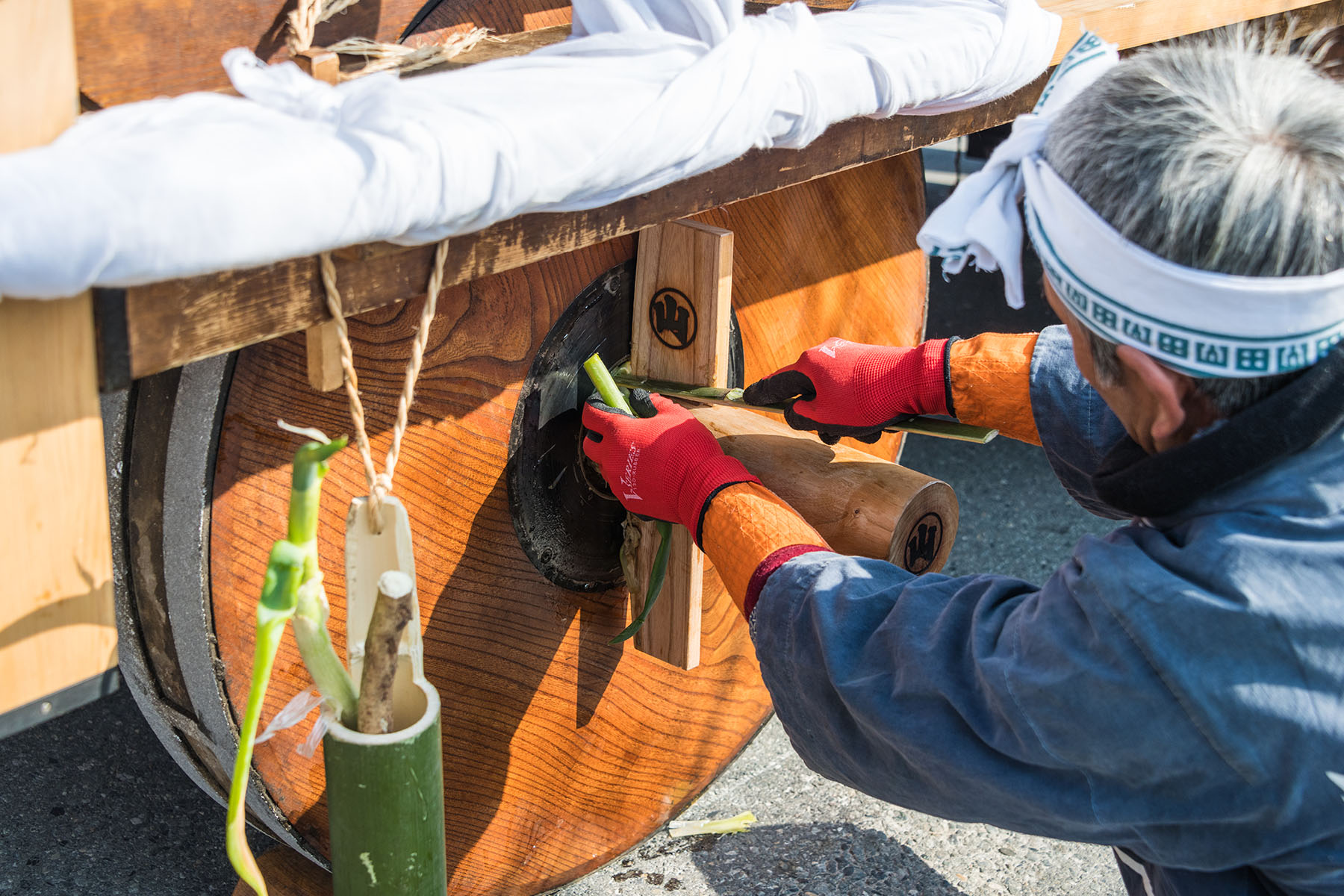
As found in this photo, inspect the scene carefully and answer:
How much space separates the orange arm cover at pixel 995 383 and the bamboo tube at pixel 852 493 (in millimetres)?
187

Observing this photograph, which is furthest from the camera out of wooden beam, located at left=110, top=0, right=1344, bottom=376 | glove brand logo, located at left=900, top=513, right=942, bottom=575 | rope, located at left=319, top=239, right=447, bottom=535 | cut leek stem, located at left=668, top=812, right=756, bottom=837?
cut leek stem, located at left=668, top=812, right=756, bottom=837

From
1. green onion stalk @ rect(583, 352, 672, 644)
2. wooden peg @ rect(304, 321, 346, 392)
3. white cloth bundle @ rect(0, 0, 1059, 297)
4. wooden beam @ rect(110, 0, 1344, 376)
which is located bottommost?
green onion stalk @ rect(583, 352, 672, 644)

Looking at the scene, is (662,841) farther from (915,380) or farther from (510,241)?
(510,241)

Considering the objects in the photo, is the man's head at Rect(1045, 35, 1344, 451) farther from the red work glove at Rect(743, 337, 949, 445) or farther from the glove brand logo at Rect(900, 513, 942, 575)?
the red work glove at Rect(743, 337, 949, 445)

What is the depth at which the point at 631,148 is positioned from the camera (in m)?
1.01

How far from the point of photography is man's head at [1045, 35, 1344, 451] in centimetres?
89

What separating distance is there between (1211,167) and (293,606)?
795 millimetres

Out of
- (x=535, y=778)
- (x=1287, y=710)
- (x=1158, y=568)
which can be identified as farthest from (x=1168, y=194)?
(x=535, y=778)

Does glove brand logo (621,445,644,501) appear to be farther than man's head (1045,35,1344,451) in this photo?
Yes

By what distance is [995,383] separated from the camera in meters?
1.69

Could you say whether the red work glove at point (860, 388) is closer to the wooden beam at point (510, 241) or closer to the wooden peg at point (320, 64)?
the wooden beam at point (510, 241)

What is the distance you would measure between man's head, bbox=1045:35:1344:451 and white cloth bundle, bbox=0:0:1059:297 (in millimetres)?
320

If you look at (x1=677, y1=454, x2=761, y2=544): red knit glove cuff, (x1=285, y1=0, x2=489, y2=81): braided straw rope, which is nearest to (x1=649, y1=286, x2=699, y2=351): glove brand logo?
(x1=677, y1=454, x2=761, y2=544): red knit glove cuff

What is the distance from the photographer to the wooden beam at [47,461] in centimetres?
75
